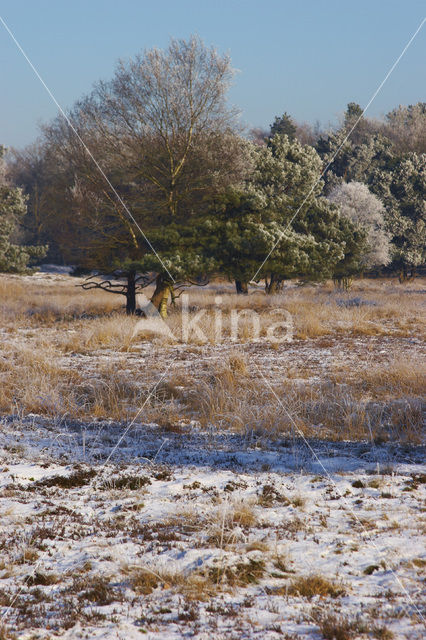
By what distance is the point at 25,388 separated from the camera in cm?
786

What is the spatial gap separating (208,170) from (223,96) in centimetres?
206

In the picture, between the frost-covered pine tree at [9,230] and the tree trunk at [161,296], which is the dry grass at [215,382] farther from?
the frost-covered pine tree at [9,230]

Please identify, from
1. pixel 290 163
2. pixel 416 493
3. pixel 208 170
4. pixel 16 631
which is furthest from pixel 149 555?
pixel 290 163

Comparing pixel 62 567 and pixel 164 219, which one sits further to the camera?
pixel 164 219

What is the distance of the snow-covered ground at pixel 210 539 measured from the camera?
2877 millimetres

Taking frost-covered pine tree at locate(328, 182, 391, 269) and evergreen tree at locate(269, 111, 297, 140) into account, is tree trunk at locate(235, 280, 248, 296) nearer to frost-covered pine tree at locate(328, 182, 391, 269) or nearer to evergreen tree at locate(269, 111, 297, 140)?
frost-covered pine tree at locate(328, 182, 391, 269)

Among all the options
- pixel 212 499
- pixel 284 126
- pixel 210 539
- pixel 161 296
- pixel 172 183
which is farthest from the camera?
pixel 284 126

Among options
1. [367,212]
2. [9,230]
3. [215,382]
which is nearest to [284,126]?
[367,212]

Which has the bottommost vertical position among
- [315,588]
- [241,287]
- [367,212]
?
[315,588]

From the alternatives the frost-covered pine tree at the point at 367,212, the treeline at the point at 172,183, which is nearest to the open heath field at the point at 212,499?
the treeline at the point at 172,183

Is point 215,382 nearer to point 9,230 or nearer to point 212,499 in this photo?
point 212,499

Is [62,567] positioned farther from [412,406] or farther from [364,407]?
[412,406]

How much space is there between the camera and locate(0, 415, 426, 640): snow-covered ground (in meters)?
2.88

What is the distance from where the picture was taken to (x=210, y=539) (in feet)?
12.6
